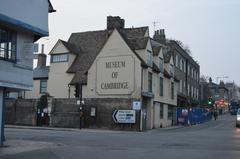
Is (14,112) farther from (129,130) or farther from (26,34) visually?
(26,34)

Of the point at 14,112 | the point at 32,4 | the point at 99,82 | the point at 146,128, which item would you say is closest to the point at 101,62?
the point at 99,82

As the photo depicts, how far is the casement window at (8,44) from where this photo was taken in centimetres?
2030

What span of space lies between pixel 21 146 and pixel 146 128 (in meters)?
23.6

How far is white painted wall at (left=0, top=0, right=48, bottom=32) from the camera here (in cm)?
2006

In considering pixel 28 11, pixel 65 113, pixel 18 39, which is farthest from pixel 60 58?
pixel 18 39

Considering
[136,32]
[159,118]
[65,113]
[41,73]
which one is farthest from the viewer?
[41,73]

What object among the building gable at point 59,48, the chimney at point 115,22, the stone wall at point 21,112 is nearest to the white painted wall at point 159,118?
the chimney at point 115,22

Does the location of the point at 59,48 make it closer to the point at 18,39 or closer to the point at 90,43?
the point at 90,43

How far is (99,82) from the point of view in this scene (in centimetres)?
4394

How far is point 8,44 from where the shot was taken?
20531mm

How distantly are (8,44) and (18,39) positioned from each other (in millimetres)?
714

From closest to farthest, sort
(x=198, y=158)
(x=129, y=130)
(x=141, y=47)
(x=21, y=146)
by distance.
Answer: (x=198, y=158) < (x=21, y=146) < (x=129, y=130) < (x=141, y=47)

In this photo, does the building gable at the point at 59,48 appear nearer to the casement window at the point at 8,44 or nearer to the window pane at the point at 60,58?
the window pane at the point at 60,58

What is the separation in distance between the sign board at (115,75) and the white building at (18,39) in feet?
66.7
